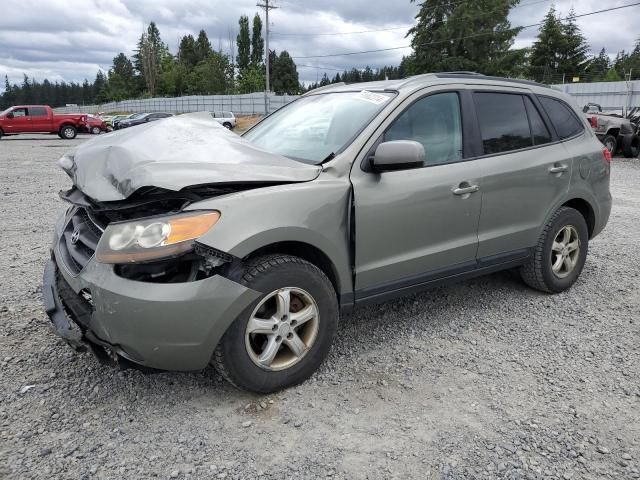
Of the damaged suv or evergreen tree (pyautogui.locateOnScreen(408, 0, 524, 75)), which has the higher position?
evergreen tree (pyautogui.locateOnScreen(408, 0, 524, 75))

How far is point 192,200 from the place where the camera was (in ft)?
8.54

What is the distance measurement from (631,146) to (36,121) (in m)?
25.7

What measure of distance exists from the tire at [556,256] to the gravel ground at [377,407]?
0.27 meters

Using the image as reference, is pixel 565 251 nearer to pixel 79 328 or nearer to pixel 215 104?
pixel 79 328

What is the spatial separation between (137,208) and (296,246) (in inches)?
33.5

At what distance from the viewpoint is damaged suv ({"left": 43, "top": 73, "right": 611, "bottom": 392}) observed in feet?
8.20

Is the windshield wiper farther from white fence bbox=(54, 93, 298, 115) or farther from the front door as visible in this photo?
white fence bbox=(54, 93, 298, 115)

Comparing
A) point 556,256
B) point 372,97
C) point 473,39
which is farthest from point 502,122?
point 473,39

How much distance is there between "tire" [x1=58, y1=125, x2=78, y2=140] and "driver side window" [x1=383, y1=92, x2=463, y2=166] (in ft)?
89.7

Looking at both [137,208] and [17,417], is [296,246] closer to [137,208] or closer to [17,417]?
[137,208]

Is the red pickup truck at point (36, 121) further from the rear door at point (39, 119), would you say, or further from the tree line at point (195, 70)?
the tree line at point (195, 70)

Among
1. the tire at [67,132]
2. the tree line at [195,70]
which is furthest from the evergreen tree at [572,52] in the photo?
the tire at [67,132]

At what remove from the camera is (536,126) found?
4.19 m

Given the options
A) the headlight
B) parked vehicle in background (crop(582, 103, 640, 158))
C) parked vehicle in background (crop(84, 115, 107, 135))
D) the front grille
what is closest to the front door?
the headlight
